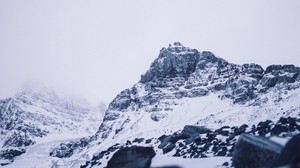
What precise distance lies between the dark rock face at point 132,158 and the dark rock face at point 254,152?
4799 millimetres

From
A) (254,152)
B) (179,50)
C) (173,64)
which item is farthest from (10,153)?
(254,152)

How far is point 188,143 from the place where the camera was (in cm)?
2548

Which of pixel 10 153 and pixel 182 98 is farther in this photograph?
pixel 10 153

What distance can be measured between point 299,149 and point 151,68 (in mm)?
146365

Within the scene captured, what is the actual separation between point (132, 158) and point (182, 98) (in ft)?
370

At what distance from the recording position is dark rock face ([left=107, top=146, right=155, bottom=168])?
17442mm

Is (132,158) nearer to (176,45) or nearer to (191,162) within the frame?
(191,162)

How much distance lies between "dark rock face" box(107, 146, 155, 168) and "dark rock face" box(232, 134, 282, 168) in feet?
15.7

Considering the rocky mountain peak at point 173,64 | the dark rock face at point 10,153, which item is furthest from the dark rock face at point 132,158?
the dark rock face at point 10,153

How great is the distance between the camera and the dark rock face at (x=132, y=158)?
17.4 metres

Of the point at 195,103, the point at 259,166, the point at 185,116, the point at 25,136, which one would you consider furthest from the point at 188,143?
the point at 25,136

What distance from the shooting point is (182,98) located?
12975 centimetres

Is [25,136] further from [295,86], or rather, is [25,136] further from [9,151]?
[295,86]

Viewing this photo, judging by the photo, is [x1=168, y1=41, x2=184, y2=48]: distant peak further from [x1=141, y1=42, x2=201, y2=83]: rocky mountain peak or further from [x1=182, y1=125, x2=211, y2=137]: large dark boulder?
[x1=182, y1=125, x2=211, y2=137]: large dark boulder
